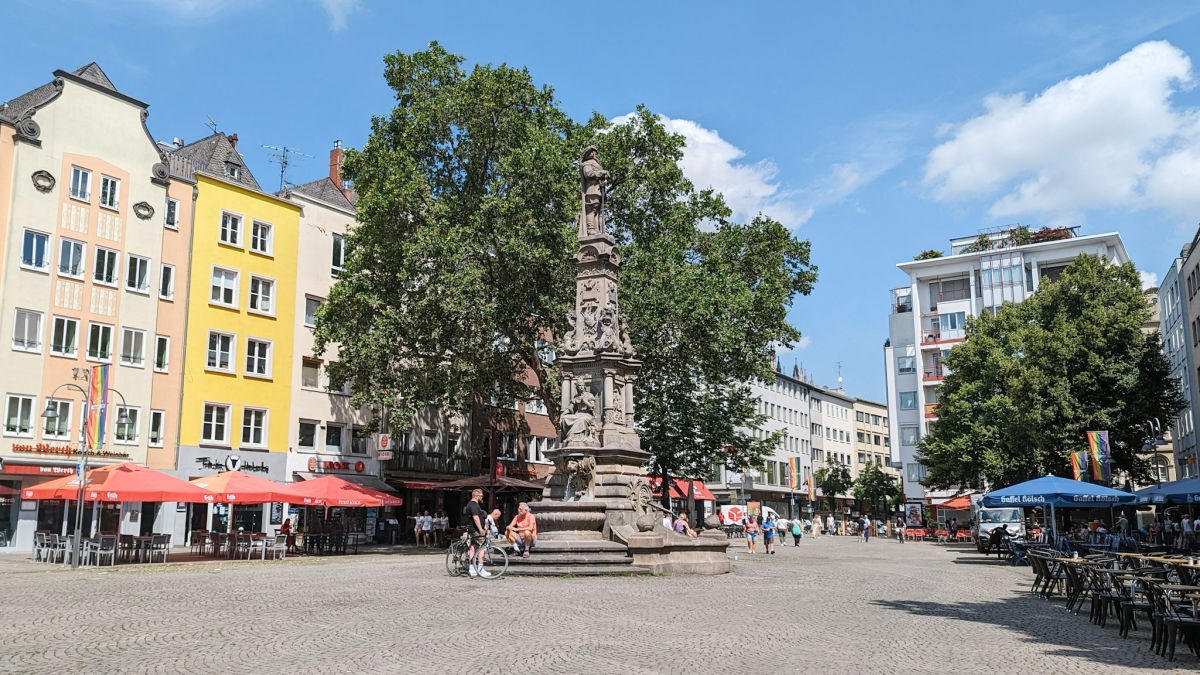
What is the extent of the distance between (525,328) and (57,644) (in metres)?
23.7

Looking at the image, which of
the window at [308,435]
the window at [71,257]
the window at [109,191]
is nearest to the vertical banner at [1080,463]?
the window at [308,435]

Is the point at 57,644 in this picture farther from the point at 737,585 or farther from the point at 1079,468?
the point at 1079,468

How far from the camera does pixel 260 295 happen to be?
40875 millimetres

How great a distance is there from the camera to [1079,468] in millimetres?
32562

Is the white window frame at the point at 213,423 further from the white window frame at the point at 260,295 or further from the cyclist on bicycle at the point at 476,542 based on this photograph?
the cyclist on bicycle at the point at 476,542

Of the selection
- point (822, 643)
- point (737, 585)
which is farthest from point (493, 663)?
point (737, 585)

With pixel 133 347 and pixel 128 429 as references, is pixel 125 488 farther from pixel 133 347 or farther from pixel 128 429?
pixel 133 347

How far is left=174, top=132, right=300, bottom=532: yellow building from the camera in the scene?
37.8 meters

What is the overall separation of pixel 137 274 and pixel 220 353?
459 centimetres

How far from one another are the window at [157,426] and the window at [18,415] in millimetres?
4368

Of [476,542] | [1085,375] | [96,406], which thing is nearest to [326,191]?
→ [96,406]

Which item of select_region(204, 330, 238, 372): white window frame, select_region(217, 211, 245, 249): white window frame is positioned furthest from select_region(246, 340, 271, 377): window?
select_region(217, 211, 245, 249): white window frame

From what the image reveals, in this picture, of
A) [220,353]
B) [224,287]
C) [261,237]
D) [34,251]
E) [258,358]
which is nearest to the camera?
[34,251]

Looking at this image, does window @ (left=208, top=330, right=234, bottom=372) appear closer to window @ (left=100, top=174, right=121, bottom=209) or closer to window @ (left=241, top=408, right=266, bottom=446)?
window @ (left=241, top=408, right=266, bottom=446)
